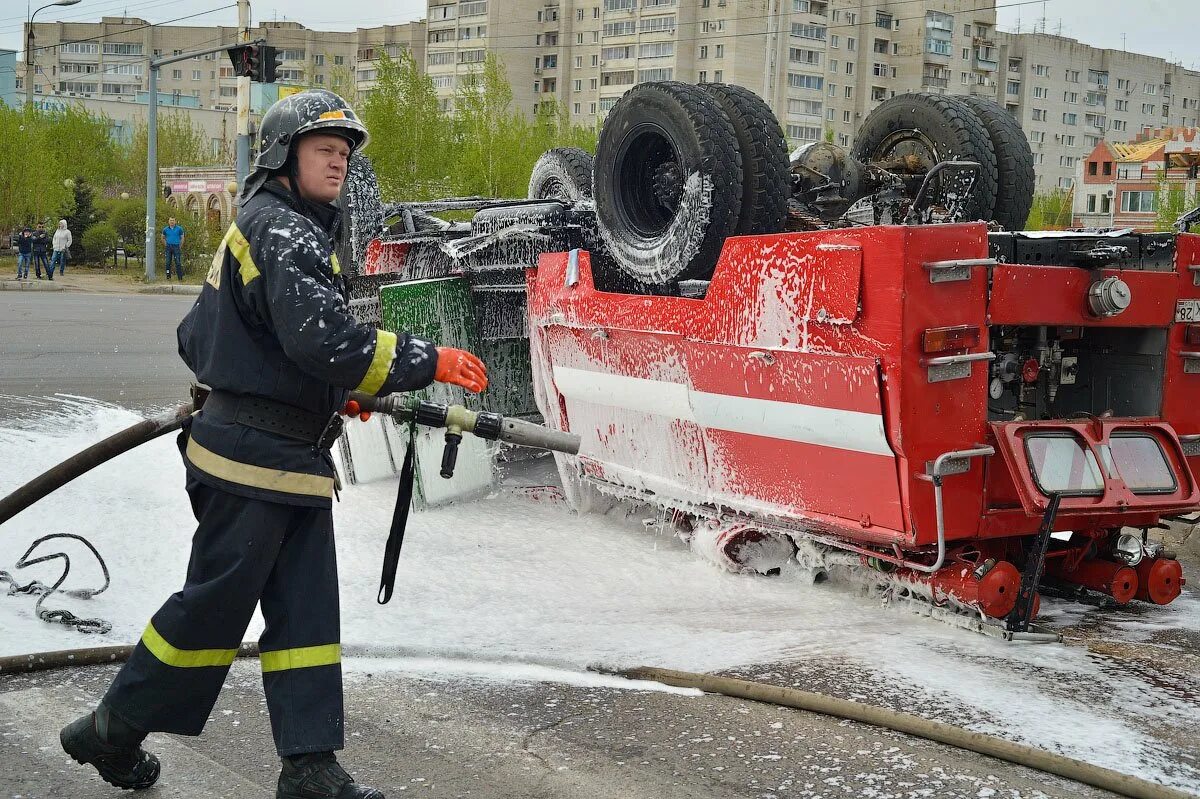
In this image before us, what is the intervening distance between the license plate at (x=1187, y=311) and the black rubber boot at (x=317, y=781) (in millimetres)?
3637

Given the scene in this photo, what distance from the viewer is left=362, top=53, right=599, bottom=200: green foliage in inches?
1298

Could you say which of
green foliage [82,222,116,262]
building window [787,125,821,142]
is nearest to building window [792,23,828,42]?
building window [787,125,821,142]

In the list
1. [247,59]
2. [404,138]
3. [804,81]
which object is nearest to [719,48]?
[804,81]

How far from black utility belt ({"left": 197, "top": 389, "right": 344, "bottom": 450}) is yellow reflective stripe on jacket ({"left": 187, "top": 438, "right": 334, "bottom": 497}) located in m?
0.09

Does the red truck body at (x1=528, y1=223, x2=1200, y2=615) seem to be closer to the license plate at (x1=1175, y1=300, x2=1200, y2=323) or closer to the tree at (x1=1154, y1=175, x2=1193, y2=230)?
the license plate at (x1=1175, y1=300, x2=1200, y2=323)

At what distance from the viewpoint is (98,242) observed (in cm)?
3628

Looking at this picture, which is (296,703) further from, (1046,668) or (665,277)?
(665,277)

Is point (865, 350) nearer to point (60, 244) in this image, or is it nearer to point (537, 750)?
point (537, 750)

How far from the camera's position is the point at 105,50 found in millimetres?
134375

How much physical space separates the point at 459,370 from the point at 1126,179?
87808mm

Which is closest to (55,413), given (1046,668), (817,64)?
(1046,668)

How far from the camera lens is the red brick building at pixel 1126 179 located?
2800 inches

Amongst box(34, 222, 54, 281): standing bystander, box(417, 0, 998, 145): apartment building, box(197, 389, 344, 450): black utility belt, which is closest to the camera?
box(197, 389, 344, 450): black utility belt

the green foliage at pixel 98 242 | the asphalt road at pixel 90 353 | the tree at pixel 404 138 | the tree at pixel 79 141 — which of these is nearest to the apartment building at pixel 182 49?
the tree at pixel 79 141
